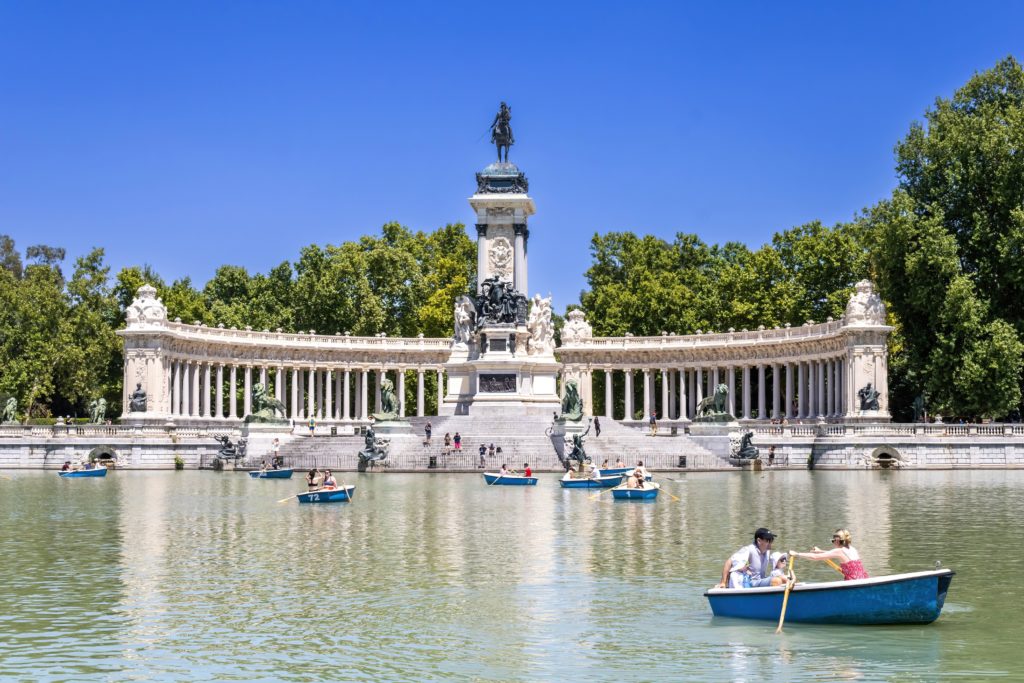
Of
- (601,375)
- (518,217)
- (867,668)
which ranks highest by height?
(518,217)

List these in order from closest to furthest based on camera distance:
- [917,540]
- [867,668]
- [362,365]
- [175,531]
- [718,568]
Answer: [867,668], [718,568], [917,540], [175,531], [362,365]

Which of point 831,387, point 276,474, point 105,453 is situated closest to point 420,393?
point 831,387

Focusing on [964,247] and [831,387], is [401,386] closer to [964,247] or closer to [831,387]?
[831,387]

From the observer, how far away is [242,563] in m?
25.2

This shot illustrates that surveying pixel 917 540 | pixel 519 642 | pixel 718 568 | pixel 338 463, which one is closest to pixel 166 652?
pixel 519 642

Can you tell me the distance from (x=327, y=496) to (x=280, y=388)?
58.1 metres

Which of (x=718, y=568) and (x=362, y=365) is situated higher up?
(x=362, y=365)

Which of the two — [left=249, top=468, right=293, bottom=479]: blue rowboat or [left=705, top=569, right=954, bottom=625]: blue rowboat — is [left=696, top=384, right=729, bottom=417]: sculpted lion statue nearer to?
[left=249, top=468, right=293, bottom=479]: blue rowboat

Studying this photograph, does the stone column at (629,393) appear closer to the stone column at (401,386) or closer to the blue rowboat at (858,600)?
the stone column at (401,386)

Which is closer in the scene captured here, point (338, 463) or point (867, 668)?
point (867, 668)

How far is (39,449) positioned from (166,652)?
177 ft

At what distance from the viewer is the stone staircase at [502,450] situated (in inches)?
2297

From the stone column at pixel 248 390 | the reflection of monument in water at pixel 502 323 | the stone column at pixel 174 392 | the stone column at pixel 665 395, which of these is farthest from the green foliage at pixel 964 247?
the stone column at pixel 174 392

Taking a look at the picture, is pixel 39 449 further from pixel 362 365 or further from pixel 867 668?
pixel 867 668
